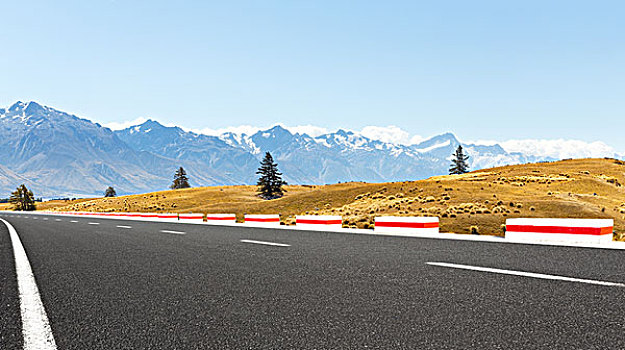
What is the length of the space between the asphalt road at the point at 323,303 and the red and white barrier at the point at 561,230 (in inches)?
135

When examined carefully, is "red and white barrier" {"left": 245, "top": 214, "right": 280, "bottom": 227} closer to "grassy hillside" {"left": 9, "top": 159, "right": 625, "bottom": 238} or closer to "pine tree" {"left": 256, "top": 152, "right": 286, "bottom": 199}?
"grassy hillside" {"left": 9, "top": 159, "right": 625, "bottom": 238}

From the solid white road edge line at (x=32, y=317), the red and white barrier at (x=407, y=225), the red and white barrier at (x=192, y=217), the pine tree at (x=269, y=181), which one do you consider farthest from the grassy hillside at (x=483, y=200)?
the solid white road edge line at (x=32, y=317)

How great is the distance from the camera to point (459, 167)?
13025 cm

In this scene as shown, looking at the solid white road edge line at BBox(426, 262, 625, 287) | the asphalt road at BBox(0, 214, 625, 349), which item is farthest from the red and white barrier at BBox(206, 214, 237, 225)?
the solid white road edge line at BBox(426, 262, 625, 287)

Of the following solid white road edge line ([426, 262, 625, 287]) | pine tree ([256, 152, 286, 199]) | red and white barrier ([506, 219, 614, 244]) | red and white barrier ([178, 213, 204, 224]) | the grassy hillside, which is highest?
pine tree ([256, 152, 286, 199])

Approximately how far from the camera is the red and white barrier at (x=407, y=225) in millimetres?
18375

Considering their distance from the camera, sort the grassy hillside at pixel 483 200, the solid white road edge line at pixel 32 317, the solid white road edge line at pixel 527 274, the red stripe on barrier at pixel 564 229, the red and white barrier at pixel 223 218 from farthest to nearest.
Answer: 1. the grassy hillside at pixel 483 200
2. the red and white barrier at pixel 223 218
3. the red stripe on barrier at pixel 564 229
4. the solid white road edge line at pixel 527 274
5. the solid white road edge line at pixel 32 317

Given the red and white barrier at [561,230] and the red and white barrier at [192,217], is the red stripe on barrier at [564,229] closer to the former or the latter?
the red and white barrier at [561,230]

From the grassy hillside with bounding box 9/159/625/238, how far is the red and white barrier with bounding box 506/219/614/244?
14.5m

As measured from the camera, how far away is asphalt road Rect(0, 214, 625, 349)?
4.43m

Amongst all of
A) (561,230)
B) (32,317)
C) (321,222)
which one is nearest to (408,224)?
(321,222)

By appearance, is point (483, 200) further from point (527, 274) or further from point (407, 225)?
point (527, 274)

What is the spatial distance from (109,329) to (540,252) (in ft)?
28.3

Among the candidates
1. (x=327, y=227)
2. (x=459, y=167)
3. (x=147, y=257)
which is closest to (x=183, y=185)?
(x=459, y=167)
